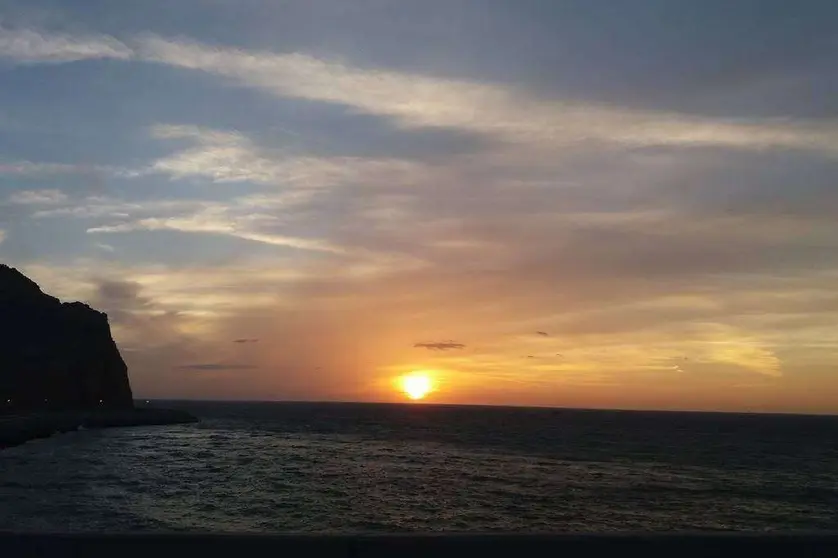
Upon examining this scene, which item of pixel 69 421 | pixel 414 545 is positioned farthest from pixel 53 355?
pixel 414 545

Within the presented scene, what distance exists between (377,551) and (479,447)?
75.4 m

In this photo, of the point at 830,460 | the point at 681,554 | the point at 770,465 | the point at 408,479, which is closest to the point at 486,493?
the point at 408,479

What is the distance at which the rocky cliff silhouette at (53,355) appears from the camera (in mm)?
123000

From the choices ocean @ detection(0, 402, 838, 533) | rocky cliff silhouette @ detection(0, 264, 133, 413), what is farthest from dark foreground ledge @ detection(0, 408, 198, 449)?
ocean @ detection(0, 402, 838, 533)

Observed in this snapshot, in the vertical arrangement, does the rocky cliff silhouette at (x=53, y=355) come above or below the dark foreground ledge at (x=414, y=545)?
above

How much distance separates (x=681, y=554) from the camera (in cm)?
631

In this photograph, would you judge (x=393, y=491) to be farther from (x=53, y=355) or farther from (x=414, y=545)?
(x=53, y=355)

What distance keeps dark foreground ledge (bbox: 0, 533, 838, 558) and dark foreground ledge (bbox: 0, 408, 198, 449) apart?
72.6 meters

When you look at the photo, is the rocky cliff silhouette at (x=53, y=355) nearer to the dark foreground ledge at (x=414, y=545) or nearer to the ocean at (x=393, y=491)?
the ocean at (x=393, y=491)

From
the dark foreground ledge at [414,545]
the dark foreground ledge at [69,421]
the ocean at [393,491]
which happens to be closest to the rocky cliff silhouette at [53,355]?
the dark foreground ledge at [69,421]

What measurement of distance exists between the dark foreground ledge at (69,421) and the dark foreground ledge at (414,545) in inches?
2858

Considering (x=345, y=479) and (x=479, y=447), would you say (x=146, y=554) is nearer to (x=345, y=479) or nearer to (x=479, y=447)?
(x=345, y=479)

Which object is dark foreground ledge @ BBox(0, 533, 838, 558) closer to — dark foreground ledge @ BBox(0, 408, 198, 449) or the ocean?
the ocean

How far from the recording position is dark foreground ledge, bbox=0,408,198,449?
75113 millimetres
